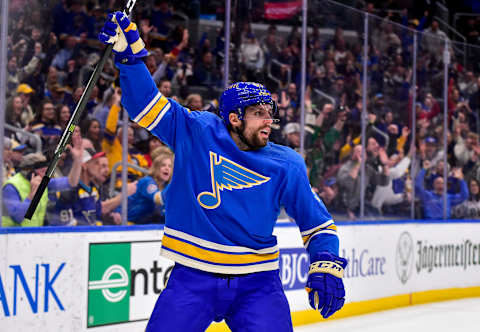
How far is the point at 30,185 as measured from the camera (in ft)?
13.2

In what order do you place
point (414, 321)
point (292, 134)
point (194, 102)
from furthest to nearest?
point (414, 321) < point (292, 134) < point (194, 102)

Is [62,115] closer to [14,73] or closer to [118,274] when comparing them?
[14,73]

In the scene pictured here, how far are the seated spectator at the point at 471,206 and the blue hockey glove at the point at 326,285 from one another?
5773 mm

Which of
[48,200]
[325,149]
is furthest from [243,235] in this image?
[325,149]

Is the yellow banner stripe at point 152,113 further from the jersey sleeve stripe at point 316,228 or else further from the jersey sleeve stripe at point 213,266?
the jersey sleeve stripe at point 316,228

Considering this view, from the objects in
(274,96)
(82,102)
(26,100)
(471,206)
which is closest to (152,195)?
(26,100)

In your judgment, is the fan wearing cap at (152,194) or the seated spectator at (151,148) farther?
the seated spectator at (151,148)

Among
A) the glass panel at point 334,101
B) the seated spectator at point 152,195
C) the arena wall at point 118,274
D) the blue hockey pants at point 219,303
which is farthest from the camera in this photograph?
the glass panel at point 334,101

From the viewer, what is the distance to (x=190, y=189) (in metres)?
2.32

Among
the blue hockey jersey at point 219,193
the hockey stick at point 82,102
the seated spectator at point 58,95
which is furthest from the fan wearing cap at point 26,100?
the blue hockey jersey at point 219,193

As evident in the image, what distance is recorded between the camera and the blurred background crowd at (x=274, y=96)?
13.6 feet

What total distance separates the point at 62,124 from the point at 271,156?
A: 2.17 meters

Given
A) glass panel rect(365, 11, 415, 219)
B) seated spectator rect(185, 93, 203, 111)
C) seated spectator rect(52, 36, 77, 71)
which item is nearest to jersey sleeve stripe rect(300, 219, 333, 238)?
seated spectator rect(52, 36, 77, 71)

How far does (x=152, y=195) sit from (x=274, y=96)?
141cm
